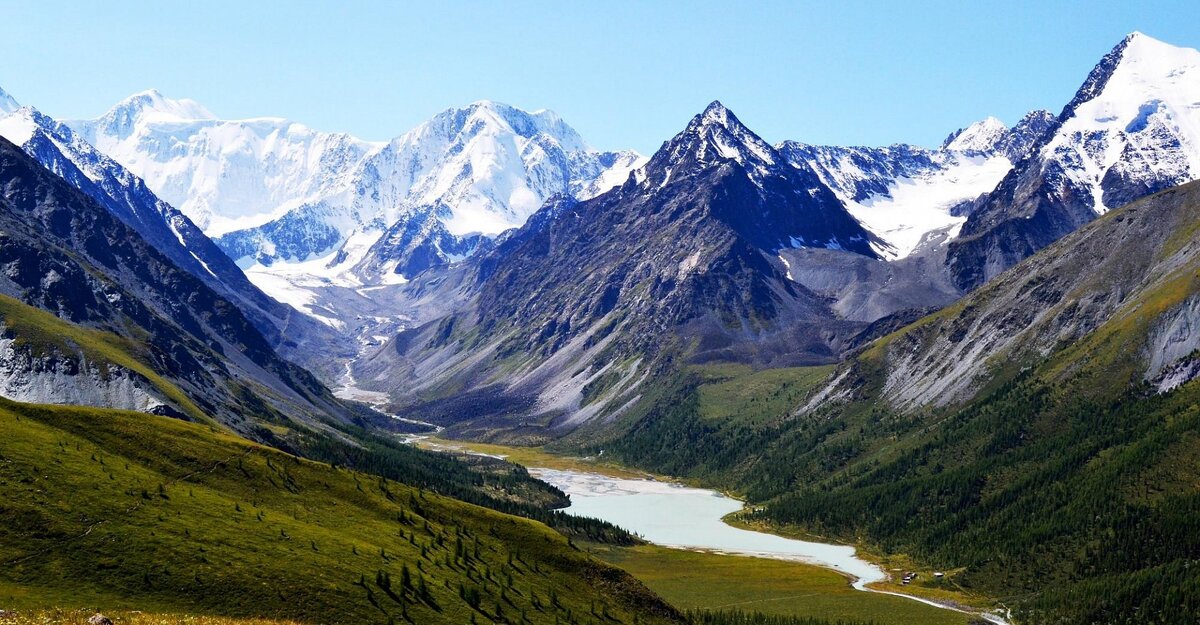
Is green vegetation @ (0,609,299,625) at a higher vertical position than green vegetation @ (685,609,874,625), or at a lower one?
higher

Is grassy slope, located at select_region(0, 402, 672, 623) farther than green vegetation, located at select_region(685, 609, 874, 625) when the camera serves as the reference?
No

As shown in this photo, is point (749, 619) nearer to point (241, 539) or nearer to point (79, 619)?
point (241, 539)

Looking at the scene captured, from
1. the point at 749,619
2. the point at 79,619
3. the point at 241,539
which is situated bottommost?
the point at 749,619

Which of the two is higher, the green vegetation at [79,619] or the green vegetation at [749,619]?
the green vegetation at [79,619]

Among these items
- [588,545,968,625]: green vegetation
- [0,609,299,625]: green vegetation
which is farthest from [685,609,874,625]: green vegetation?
[0,609,299,625]: green vegetation

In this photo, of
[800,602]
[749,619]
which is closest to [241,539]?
[749,619]

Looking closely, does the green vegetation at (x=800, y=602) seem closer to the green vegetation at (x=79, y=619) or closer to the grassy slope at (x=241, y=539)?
the grassy slope at (x=241, y=539)

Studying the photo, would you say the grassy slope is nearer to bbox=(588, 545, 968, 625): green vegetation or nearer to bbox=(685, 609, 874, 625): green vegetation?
bbox=(685, 609, 874, 625): green vegetation

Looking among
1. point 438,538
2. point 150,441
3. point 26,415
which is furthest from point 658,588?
point 26,415

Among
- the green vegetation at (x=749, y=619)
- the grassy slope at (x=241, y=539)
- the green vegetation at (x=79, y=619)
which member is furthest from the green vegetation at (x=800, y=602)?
the green vegetation at (x=79, y=619)
